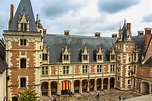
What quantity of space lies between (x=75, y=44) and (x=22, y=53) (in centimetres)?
1224

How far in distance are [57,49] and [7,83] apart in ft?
36.3

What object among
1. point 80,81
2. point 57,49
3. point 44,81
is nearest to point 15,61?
point 44,81

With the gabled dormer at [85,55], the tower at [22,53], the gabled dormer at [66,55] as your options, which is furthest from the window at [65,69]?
the tower at [22,53]

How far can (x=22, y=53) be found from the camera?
22.2 metres

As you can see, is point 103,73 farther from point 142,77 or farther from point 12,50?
point 12,50

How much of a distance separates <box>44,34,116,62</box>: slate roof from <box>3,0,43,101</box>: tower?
7136mm

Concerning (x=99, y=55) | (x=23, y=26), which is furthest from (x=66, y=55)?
(x=23, y=26)

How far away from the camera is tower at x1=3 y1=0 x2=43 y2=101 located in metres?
21.8

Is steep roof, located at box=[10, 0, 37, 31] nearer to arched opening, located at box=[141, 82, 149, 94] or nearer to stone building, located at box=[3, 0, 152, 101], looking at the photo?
stone building, located at box=[3, 0, 152, 101]

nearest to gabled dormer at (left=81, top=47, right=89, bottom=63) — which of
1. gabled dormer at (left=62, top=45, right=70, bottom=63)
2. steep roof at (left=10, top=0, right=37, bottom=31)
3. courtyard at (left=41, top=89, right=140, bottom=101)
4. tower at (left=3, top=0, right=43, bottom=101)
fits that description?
gabled dormer at (left=62, top=45, right=70, bottom=63)

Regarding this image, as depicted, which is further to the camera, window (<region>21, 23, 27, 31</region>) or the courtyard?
the courtyard

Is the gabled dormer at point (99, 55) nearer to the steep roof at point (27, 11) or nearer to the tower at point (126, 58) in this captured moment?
the tower at point (126, 58)

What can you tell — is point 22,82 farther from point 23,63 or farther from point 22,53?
point 22,53

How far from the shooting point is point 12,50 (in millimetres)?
21906
